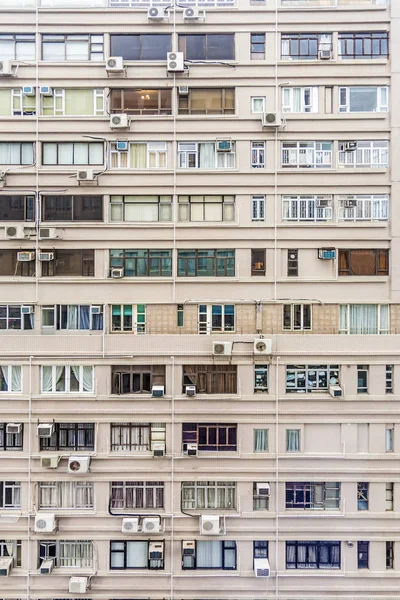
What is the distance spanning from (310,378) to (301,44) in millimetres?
9009

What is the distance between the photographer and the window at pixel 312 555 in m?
10.1

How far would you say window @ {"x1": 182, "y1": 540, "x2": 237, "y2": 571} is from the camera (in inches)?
401

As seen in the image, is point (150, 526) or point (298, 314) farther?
point (298, 314)

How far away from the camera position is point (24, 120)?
10227 millimetres

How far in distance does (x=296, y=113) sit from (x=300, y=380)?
23.6ft

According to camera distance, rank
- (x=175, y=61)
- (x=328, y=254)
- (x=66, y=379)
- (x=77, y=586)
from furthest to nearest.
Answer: (x=66, y=379)
(x=328, y=254)
(x=175, y=61)
(x=77, y=586)

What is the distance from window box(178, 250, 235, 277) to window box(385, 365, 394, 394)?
15.9 feet

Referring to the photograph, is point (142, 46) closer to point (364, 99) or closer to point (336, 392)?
point (364, 99)

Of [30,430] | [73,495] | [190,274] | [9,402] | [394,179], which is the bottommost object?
[73,495]

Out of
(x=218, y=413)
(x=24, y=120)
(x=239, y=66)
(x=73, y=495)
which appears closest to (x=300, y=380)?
(x=218, y=413)

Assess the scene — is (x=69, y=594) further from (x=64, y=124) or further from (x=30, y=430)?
(x=64, y=124)

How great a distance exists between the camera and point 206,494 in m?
10.2

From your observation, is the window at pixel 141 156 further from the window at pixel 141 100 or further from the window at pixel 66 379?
the window at pixel 66 379

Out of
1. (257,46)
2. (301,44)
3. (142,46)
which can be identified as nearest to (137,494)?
(142,46)
